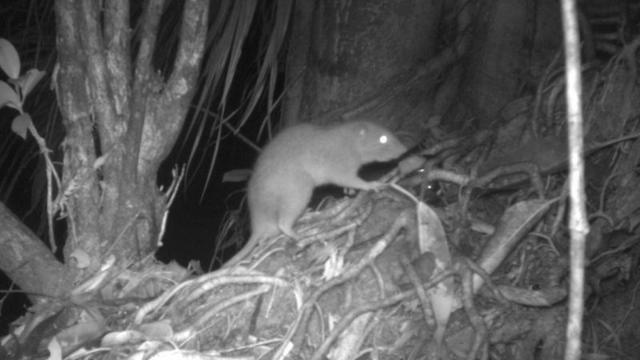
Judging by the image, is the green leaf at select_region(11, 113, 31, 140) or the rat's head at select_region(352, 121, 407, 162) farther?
the rat's head at select_region(352, 121, 407, 162)

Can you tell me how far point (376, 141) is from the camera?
13.3 feet

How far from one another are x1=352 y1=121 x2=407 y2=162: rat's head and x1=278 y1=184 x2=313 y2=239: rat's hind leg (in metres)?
0.35

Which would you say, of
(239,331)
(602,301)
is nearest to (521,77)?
(602,301)

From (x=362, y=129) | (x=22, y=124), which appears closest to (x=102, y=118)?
(x=22, y=124)

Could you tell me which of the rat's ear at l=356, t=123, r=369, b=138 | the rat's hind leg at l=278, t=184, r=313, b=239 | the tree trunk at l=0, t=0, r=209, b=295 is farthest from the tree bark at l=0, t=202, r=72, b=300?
the rat's ear at l=356, t=123, r=369, b=138

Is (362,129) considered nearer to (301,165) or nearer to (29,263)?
(301,165)

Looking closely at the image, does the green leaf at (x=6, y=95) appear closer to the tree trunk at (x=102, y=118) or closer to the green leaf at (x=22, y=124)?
the green leaf at (x=22, y=124)

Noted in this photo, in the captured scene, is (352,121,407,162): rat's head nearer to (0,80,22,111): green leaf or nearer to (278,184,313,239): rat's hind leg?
(278,184,313,239): rat's hind leg

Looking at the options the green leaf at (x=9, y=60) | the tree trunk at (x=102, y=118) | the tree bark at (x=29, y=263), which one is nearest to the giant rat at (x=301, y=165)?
the tree trunk at (x=102, y=118)

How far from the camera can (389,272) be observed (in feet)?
9.44

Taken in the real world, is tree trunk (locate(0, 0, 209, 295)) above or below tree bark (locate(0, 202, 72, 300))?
above

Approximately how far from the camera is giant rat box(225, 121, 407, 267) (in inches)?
149

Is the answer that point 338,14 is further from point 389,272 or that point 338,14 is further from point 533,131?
point 389,272

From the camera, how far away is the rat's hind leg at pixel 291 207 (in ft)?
11.8
